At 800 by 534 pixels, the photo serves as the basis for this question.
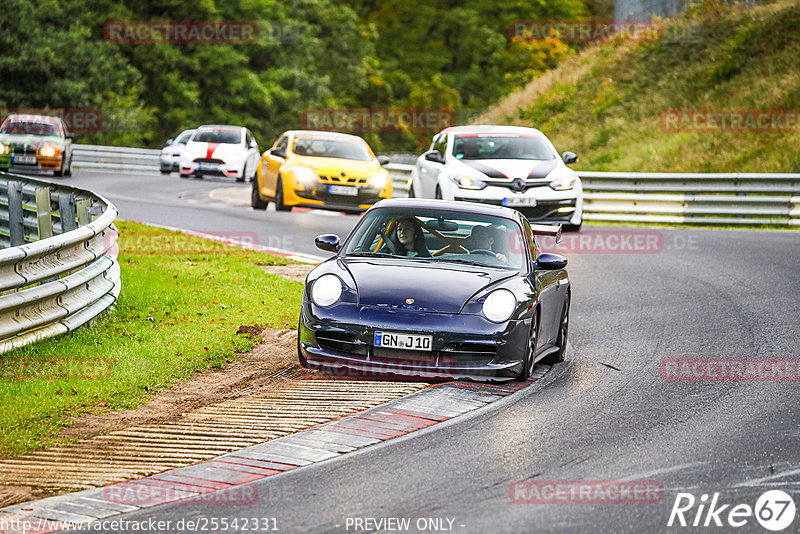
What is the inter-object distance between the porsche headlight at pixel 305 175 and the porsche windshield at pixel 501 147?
326cm

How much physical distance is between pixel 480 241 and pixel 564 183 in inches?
Answer: 384

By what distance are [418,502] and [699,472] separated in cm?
162

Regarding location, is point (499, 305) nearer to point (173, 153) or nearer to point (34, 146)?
point (34, 146)

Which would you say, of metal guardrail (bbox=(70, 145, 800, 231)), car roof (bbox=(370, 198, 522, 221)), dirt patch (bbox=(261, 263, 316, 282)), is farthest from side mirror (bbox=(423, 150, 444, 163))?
car roof (bbox=(370, 198, 522, 221))

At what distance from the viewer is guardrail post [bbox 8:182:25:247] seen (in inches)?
529

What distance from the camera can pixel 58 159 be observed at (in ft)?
103

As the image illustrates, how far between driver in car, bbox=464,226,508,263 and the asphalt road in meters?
1.16

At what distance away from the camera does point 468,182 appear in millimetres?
18953

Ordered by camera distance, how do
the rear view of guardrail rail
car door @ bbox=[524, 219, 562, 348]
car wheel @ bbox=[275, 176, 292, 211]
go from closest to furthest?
the rear view of guardrail rail
car door @ bbox=[524, 219, 562, 348]
car wheel @ bbox=[275, 176, 292, 211]

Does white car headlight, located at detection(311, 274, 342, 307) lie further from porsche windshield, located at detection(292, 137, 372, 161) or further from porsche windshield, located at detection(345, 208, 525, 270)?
porsche windshield, located at detection(292, 137, 372, 161)

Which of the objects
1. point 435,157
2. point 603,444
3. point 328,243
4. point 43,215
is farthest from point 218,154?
point 603,444

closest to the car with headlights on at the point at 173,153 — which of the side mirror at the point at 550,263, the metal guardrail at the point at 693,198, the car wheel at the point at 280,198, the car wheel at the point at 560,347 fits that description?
the car wheel at the point at 280,198

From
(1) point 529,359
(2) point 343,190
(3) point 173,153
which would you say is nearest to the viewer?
(1) point 529,359

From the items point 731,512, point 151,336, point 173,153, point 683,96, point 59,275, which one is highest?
point 683,96
